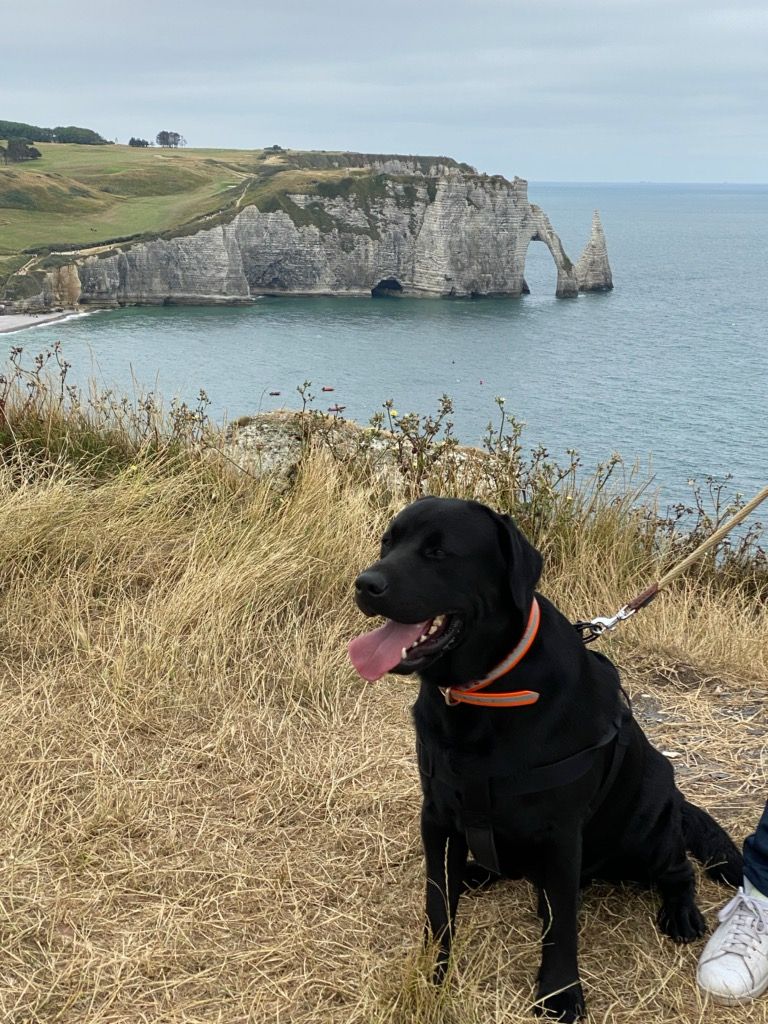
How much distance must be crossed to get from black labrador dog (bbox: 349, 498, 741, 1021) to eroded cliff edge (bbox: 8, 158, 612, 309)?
79453 mm

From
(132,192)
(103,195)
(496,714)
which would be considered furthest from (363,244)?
(496,714)

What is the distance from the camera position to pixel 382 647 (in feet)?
6.85

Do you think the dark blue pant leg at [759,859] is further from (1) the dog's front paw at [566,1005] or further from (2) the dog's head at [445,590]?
(2) the dog's head at [445,590]

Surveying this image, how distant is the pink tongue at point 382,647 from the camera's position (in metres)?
2.06

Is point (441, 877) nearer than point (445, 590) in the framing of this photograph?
No

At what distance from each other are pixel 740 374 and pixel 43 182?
72.6m

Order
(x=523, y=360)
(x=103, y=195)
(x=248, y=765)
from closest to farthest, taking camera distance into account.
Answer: (x=248, y=765)
(x=523, y=360)
(x=103, y=195)

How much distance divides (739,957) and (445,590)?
1294 millimetres

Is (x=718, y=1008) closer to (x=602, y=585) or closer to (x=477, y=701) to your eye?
(x=477, y=701)

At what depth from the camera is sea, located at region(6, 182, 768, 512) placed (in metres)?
32.5

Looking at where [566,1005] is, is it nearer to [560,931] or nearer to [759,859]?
[560,931]

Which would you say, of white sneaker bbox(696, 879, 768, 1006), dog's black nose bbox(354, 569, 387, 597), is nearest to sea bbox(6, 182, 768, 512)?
white sneaker bbox(696, 879, 768, 1006)

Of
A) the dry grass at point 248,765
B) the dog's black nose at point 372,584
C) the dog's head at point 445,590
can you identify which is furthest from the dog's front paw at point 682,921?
the dog's black nose at point 372,584

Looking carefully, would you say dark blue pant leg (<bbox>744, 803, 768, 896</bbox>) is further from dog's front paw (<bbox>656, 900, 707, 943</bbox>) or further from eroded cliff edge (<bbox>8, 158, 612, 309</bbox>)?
eroded cliff edge (<bbox>8, 158, 612, 309</bbox>)
